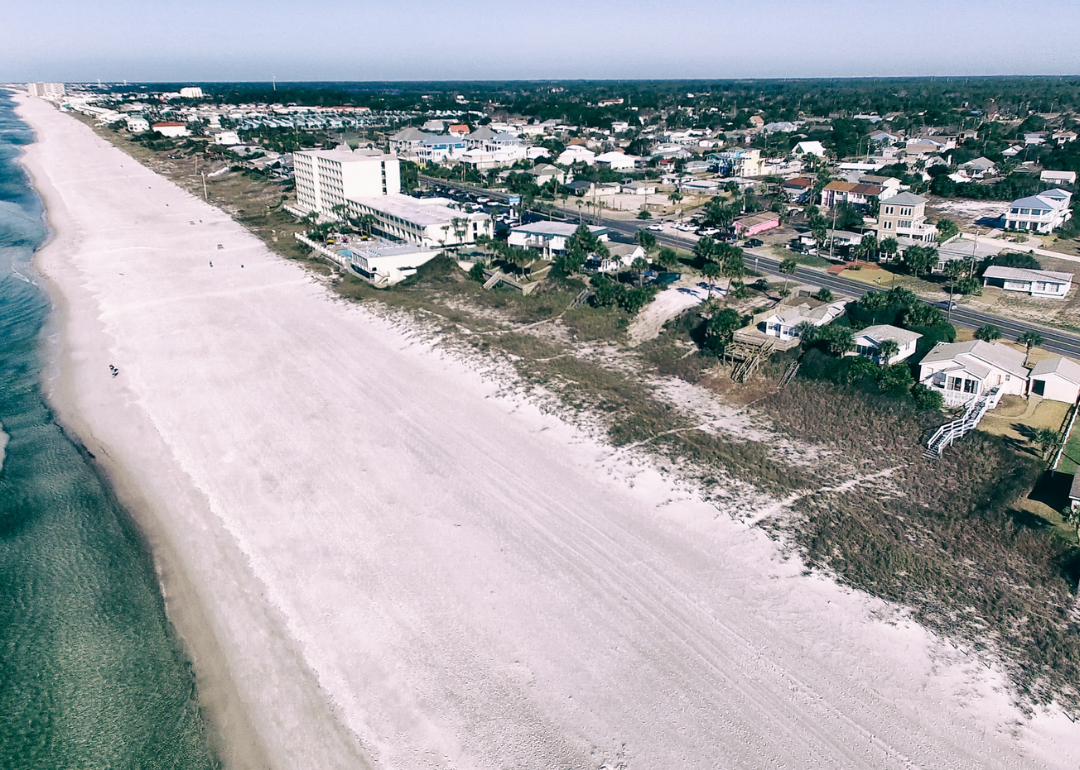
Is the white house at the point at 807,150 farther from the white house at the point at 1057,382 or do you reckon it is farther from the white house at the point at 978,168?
the white house at the point at 1057,382

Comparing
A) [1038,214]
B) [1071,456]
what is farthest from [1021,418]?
[1038,214]

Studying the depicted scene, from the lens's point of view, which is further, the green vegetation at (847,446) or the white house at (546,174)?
the white house at (546,174)

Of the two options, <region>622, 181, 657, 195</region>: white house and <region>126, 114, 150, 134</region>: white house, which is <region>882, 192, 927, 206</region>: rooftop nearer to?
<region>622, 181, 657, 195</region>: white house

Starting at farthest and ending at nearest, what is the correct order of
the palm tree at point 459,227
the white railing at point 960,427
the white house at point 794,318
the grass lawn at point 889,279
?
the palm tree at point 459,227 < the grass lawn at point 889,279 < the white house at point 794,318 < the white railing at point 960,427

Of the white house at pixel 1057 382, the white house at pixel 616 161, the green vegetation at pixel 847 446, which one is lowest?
the green vegetation at pixel 847 446

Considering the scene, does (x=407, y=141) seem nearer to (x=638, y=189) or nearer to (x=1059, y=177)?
(x=638, y=189)

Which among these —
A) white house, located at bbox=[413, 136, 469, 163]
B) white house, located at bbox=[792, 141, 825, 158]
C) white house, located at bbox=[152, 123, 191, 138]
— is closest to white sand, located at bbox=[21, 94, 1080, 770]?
white house, located at bbox=[413, 136, 469, 163]

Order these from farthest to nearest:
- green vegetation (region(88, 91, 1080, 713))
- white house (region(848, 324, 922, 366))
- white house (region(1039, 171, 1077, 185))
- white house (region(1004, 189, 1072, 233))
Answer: white house (region(1039, 171, 1077, 185)), white house (region(1004, 189, 1072, 233)), white house (region(848, 324, 922, 366)), green vegetation (region(88, 91, 1080, 713))

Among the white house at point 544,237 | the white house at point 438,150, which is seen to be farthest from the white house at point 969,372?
the white house at point 438,150
